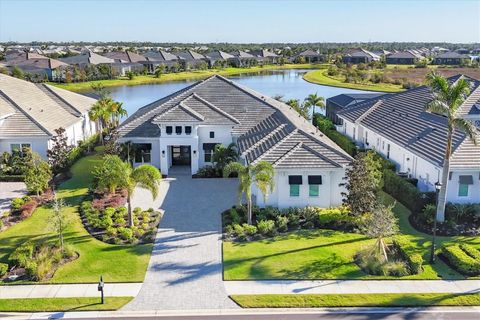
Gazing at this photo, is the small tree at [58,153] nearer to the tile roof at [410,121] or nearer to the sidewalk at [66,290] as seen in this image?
the sidewalk at [66,290]

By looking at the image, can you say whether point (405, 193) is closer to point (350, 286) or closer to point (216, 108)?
point (350, 286)

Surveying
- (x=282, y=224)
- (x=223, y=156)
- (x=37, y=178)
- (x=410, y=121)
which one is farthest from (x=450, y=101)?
(x=37, y=178)

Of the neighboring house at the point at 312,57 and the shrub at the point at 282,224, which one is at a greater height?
the neighboring house at the point at 312,57

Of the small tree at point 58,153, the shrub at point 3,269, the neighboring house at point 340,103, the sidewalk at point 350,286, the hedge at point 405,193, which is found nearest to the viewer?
the sidewalk at point 350,286

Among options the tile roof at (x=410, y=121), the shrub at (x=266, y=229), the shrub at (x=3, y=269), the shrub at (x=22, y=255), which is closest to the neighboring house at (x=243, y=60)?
the tile roof at (x=410, y=121)

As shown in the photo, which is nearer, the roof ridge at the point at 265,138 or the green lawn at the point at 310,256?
the green lawn at the point at 310,256

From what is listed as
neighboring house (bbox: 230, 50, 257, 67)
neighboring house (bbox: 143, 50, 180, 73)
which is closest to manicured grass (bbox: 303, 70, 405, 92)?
neighboring house (bbox: 230, 50, 257, 67)

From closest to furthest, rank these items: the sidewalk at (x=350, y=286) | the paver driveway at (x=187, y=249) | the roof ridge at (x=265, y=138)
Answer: the paver driveway at (x=187, y=249) < the sidewalk at (x=350, y=286) < the roof ridge at (x=265, y=138)
